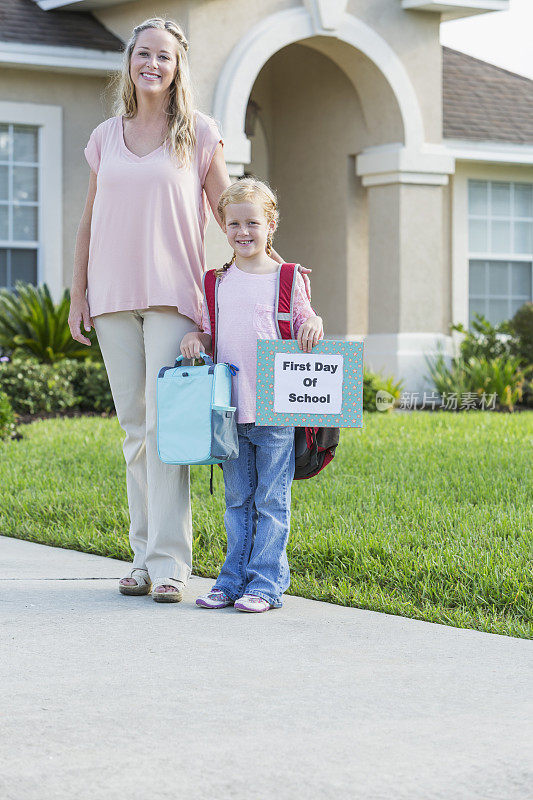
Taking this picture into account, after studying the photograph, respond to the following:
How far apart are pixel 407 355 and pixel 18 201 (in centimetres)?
457

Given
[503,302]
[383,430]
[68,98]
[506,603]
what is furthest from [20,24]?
[506,603]

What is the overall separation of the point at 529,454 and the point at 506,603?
12.3 feet

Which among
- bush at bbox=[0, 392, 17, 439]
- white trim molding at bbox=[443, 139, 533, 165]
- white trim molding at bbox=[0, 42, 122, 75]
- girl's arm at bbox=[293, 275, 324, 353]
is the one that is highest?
white trim molding at bbox=[0, 42, 122, 75]

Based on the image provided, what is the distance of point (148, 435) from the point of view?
4.93 metres

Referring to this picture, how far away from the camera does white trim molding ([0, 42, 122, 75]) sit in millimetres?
12148

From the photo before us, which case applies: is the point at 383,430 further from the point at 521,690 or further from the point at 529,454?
the point at 521,690

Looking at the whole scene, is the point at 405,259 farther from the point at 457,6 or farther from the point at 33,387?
the point at 33,387

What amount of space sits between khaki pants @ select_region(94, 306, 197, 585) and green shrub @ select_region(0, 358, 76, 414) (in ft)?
21.2

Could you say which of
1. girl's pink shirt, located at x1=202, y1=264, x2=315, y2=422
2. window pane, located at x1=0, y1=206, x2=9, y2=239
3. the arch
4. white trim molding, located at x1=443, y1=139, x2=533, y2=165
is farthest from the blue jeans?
white trim molding, located at x1=443, y1=139, x2=533, y2=165

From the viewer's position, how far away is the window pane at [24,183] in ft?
41.8

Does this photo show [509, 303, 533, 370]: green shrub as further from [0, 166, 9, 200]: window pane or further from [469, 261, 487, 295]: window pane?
[0, 166, 9, 200]: window pane

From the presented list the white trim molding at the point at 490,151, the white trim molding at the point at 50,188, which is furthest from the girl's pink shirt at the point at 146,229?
the white trim molding at the point at 490,151

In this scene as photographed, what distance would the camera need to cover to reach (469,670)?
3.89 meters

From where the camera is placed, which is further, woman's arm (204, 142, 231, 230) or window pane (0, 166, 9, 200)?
window pane (0, 166, 9, 200)
